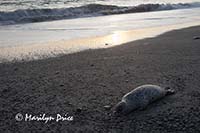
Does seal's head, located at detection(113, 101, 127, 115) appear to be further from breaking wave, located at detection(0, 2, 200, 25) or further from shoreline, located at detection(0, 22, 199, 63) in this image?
breaking wave, located at detection(0, 2, 200, 25)

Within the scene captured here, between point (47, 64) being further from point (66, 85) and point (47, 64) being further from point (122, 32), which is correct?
point (122, 32)

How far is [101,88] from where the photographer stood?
17.6 feet

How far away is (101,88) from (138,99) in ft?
3.71

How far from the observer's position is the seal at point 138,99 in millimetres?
4246

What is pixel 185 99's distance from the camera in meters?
4.66

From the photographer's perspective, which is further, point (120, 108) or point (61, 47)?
point (61, 47)

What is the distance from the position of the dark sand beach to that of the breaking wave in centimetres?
1009

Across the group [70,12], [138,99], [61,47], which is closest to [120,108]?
[138,99]

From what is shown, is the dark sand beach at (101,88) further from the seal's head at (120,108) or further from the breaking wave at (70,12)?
the breaking wave at (70,12)

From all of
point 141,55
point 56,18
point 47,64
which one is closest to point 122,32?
point 141,55

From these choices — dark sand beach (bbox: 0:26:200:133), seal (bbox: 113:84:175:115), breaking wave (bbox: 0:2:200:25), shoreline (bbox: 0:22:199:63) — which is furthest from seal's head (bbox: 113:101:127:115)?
breaking wave (bbox: 0:2:200:25)

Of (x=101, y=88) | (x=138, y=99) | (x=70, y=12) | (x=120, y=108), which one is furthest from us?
(x=70, y=12)

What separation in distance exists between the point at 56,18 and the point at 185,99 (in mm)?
14990

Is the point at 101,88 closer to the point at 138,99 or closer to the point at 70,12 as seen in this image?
the point at 138,99
